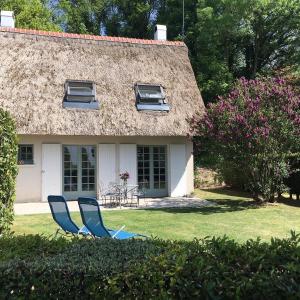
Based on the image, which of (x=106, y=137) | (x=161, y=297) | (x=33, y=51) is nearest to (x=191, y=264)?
(x=161, y=297)

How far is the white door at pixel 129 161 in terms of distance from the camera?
1675 centimetres

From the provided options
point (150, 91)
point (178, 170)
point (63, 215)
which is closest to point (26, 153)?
point (150, 91)

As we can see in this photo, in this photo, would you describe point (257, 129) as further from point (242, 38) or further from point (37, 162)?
point (242, 38)

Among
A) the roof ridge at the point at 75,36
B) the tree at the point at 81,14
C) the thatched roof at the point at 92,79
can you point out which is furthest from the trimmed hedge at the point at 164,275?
the tree at the point at 81,14

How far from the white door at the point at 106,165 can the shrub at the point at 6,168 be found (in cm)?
808

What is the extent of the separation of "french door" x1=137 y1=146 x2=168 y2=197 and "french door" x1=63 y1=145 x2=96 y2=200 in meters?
1.82

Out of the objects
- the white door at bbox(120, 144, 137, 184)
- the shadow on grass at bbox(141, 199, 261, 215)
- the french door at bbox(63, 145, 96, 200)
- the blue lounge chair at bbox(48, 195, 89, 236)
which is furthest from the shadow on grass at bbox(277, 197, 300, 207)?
the blue lounge chair at bbox(48, 195, 89, 236)

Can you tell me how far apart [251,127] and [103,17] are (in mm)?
23644

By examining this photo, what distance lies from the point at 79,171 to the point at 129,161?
6.16 ft

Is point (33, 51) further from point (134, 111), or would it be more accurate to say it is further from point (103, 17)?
point (103, 17)

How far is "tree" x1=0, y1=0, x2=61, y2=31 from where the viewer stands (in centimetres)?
2844

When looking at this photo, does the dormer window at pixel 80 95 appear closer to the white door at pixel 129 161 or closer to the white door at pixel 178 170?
the white door at pixel 129 161

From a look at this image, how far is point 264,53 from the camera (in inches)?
1093

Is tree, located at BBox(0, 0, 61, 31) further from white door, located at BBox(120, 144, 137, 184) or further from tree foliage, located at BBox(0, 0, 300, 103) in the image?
white door, located at BBox(120, 144, 137, 184)
